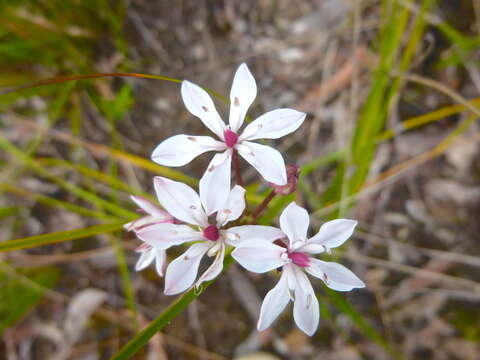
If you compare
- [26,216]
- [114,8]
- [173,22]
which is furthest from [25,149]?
[173,22]

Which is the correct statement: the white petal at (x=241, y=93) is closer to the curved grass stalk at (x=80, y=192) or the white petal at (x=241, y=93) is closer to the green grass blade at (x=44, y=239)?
the green grass blade at (x=44, y=239)

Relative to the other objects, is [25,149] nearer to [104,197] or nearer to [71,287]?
[104,197]

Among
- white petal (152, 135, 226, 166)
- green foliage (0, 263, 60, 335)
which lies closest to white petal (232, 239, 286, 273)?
white petal (152, 135, 226, 166)

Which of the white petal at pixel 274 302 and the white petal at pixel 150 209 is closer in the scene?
the white petal at pixel 274 302

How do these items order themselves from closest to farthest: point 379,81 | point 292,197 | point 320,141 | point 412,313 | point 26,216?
point 292,197, point 379,81, point 412,313, point 320,141, point 26,216

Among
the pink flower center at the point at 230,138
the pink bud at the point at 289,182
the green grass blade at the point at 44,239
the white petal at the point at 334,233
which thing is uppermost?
the pink flower center at the point at 230,138

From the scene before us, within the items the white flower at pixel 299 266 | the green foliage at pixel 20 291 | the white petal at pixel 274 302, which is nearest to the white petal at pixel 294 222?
the white flower at pixel 299 266

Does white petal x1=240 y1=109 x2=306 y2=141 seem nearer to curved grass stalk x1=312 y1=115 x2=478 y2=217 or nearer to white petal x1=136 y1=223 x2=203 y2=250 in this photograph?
white petal x1=136 y1=223 x2=203 y2=250
